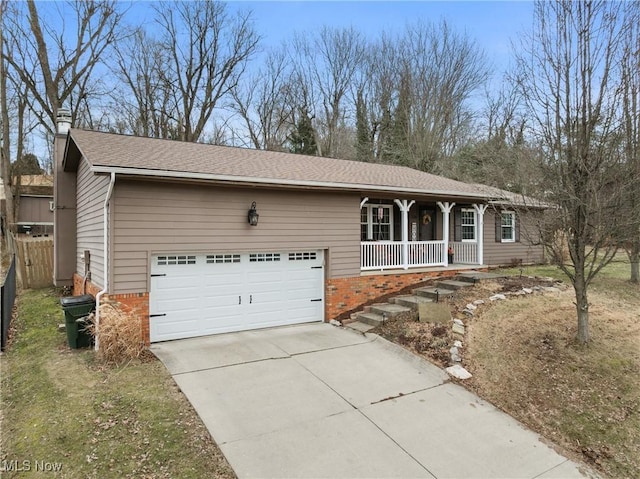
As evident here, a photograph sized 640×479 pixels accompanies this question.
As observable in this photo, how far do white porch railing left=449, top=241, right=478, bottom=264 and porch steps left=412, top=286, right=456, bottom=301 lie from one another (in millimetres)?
3663

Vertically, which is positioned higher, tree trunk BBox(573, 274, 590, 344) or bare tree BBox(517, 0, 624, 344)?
bare tree BBox(517, 0, 624, 344)

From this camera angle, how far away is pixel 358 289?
9.82 m

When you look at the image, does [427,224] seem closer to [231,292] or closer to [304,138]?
[231,292]

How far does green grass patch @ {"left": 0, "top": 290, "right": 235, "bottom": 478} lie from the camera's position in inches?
148

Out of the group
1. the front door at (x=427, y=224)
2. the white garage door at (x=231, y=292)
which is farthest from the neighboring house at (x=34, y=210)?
the front door at (x=427, y=224)

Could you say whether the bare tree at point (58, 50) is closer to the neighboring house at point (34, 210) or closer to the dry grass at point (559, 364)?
the neighboring house at point (34, 210)

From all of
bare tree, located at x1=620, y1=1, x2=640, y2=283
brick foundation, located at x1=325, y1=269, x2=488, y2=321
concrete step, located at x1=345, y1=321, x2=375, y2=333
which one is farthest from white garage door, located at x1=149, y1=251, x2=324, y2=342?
bare tree, located at x1=620, y1=1, x2=640, y2=283

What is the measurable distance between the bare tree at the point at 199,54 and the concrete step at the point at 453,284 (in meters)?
18.2

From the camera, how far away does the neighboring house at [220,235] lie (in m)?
7.12

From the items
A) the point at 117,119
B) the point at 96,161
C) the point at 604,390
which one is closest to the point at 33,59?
the point at 117,119

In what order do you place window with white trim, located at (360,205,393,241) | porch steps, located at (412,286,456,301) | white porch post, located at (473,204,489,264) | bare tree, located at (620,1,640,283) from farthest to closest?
1. white porch post, located at (473,204,489,264)
2. window with white trim, located at (360,205,393,241)
3. porch steps, located at (412,286,456,301)
4. bare tree, located at (620,1,640,283)

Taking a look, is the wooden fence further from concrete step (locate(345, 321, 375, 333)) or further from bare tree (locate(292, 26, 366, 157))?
bare tree (locate(292, 26, 366, 157))

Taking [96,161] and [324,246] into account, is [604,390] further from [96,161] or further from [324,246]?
[96,161]

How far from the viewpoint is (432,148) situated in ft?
81.1
